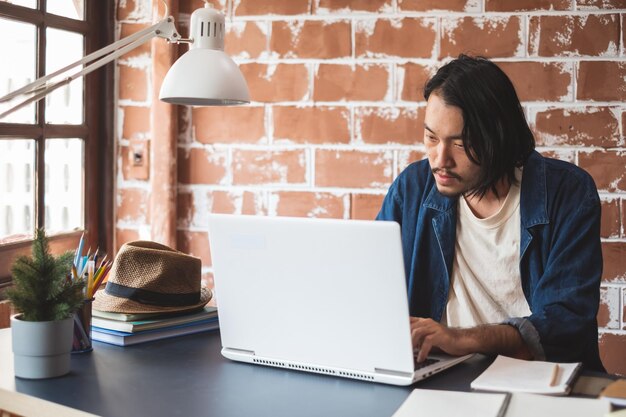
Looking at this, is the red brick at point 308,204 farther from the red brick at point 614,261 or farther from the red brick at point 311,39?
the red brick at point 614,261

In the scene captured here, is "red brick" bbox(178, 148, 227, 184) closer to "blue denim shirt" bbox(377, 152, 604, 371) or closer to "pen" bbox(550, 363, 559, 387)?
"blue denim shirt" bbox(377, 152, 604, 371)

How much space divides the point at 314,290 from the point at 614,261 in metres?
1.22

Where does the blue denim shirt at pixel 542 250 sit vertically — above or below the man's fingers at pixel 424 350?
above

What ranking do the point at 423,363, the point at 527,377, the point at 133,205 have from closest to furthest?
the point at 527,377 < the point at 423,363 < the point at 133,205

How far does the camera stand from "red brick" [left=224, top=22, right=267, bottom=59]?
Answer: 2551 mm

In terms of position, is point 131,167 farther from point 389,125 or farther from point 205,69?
point 205,69

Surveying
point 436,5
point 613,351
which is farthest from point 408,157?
point 613,351

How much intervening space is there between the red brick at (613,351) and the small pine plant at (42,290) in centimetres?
152

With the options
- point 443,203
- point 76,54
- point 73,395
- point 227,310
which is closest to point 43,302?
point 73,395

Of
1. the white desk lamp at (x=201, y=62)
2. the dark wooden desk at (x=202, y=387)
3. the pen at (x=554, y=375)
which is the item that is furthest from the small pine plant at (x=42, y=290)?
the pen at (x=554, y=375)

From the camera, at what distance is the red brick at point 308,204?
2.51 metres

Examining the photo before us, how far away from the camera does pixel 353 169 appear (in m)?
2.49

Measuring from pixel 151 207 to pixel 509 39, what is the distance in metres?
1.23

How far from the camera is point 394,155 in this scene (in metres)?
2.45
